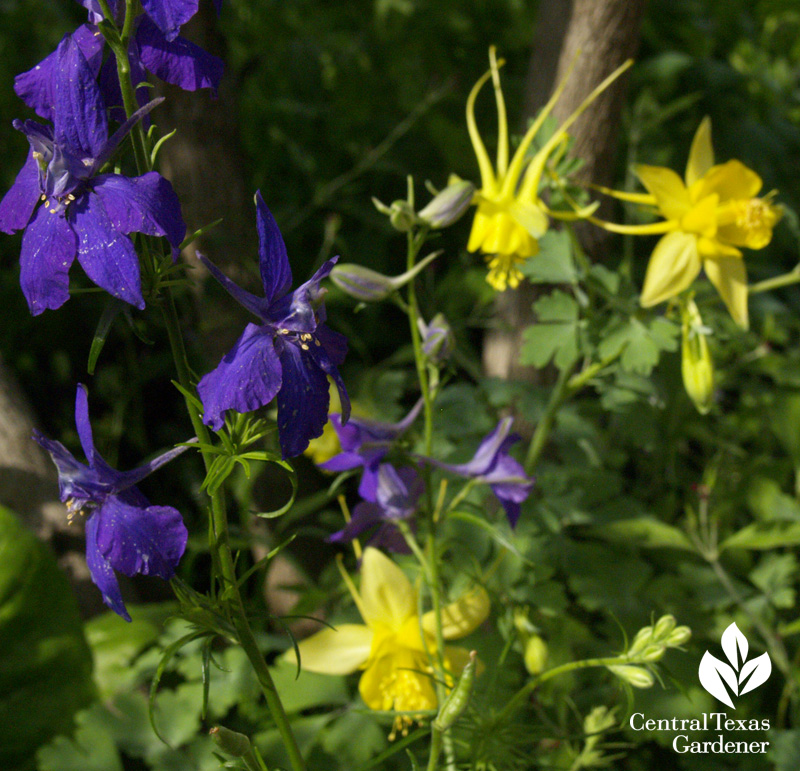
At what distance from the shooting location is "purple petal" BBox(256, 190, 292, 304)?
511 millimetres

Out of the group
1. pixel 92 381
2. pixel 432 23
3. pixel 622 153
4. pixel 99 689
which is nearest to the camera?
pixel 99 689

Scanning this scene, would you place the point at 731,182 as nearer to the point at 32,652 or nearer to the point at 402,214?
the point at 402,214

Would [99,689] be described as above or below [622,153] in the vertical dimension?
below

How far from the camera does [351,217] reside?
1.91 m

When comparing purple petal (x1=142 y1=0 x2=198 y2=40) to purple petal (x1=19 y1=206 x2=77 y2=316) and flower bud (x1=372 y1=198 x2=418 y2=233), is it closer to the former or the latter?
purple petal (x1=19 y1=206 x2=77 y2=316)

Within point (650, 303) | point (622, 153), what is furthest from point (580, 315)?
point (622, 153)

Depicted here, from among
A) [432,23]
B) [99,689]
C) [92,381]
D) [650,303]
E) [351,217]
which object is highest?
[432,23]

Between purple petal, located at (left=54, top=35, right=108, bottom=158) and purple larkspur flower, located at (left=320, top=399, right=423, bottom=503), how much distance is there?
364 millimetres

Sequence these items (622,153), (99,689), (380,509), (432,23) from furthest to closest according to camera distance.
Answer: (432,23) < (622,153) < (99,689) < (380,509)

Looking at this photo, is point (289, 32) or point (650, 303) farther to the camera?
point (289, 32)

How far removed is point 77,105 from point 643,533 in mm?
1020

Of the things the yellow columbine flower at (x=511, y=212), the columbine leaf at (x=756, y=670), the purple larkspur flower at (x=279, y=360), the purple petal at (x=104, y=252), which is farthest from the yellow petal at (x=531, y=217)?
the columbine leaf at (x=756, y=670)

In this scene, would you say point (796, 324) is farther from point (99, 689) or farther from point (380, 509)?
point (99, 689)

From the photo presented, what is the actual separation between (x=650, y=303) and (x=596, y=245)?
447 millimetres
